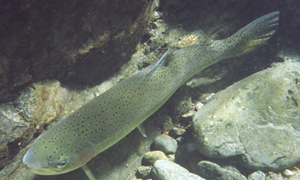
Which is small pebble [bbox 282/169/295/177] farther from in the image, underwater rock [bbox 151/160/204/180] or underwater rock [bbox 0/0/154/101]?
underwater rock [bbox 0/0/154/101]

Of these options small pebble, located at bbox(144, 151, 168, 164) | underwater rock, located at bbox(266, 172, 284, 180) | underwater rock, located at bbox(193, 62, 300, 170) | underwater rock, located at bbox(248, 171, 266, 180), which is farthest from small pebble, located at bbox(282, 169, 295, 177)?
small pebble, located at bbox(144, 151, 168, 164)

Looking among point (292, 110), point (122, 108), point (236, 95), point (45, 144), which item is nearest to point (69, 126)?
point (45, 144)

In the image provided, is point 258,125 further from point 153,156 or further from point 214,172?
point 153,156

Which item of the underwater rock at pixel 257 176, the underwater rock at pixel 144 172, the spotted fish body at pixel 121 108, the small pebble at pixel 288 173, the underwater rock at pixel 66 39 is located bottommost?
the small pebble at pixel 288 173

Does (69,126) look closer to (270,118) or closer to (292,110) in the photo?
(270,118)

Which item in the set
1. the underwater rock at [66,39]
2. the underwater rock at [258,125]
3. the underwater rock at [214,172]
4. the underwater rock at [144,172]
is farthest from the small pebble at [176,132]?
the underwater rock at [66,39]

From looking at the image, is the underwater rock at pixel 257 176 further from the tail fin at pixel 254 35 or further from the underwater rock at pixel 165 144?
the tail fin at pixel 254 35
